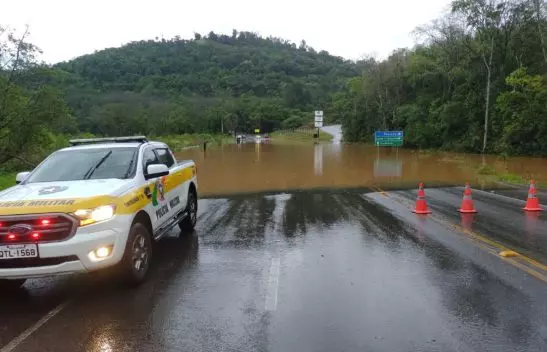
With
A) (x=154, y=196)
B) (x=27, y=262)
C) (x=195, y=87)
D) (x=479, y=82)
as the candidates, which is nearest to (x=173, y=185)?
(x=154, y=196)

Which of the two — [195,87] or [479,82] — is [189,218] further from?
[195,87]

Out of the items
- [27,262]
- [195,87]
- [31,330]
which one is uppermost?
[195,87]

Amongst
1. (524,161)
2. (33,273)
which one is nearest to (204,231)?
(33,273)

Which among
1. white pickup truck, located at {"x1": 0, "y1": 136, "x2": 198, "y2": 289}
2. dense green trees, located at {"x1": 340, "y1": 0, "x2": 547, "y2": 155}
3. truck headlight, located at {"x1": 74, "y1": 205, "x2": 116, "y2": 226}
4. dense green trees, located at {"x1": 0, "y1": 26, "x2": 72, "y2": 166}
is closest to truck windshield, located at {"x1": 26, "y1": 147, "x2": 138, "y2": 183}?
white pickup truck, located at {"x1": 0, "y1": 136, "x2": 198, "y2": 289}

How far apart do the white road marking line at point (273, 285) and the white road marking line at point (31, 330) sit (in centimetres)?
234

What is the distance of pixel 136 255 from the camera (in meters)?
6.27

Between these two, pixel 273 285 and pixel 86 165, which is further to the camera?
pixel 86 165

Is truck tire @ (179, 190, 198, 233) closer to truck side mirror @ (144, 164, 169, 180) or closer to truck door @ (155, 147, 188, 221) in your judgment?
truck door @ (155, 147, 188, 221)

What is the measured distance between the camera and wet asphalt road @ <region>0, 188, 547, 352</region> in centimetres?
450

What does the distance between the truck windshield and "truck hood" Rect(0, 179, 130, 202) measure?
0.94 feet

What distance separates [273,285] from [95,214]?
231cm

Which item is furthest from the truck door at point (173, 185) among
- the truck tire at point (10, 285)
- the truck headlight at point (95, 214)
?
the truck tire at point (10, 285)

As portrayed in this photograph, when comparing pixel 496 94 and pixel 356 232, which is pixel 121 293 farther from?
pixel 496 94

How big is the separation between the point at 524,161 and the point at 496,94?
41.8 ft
